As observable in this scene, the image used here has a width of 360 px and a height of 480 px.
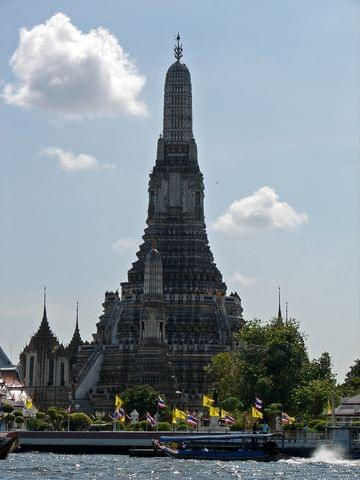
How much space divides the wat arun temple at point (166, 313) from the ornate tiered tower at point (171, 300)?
106 millimetres

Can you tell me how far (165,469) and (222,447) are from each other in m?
13.4

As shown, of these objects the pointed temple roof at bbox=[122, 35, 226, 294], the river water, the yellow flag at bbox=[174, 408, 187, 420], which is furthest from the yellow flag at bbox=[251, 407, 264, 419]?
the pointed temple roof at bbox=[122, 35, 226, 294]

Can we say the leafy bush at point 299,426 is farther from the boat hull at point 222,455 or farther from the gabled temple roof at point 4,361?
the gabled temple roof at point 4,361

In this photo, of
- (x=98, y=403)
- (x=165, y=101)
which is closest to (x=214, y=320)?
(x=98, y=403)

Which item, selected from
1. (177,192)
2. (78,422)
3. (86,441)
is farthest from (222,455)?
(177,192)

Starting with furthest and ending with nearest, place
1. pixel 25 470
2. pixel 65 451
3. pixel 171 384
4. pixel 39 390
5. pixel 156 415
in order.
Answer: pixel 39 390, pixel 171 384, pixel 156 415, pixel 65 451, pixel 25 470

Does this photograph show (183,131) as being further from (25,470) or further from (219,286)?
(25,470)

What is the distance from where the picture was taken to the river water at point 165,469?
291ft

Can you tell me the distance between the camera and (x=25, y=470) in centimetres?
9412

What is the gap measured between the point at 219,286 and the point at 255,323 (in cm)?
2616

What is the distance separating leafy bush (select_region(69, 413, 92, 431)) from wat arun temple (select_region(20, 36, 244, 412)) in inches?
607

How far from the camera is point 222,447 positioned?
108 meters

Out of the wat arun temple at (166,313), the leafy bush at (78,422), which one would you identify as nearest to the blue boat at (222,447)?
the leafy bush at (78,422)

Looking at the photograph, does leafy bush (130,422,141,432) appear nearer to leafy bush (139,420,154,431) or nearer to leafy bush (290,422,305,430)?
leafy bush (139,420,154,431)
